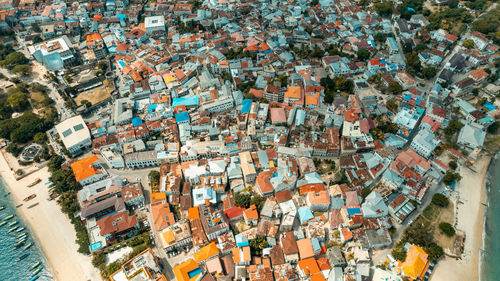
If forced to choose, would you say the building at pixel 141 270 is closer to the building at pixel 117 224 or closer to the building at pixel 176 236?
the building at pixel 176 236

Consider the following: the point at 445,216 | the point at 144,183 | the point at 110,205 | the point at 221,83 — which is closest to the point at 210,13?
the point at 221,83

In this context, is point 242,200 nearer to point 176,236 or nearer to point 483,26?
point 176,236

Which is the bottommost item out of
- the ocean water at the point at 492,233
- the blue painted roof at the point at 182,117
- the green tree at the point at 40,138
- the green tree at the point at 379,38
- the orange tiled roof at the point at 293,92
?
the ocean water at the point at 492,233

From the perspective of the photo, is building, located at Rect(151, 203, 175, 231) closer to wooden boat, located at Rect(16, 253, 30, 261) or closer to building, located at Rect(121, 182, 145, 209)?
building, located at Rect(121, 182, 145, 209)


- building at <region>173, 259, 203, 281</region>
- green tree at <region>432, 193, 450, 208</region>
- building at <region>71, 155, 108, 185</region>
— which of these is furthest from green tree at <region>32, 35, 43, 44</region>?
green tree at <region>432, 193, 450, 208</region>

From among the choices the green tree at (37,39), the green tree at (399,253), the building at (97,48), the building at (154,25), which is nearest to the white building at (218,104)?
the building at (154,25)

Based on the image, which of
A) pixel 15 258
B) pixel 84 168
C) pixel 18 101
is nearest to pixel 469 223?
pixel 84 168

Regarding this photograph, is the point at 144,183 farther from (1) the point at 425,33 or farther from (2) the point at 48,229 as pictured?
(1) the point at 425,33

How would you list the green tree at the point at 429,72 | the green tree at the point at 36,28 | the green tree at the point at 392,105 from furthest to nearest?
1. the green tree at the point at 36,28
2. the green tree at the point at 429,72
3. the green tree at the point at 392,105
